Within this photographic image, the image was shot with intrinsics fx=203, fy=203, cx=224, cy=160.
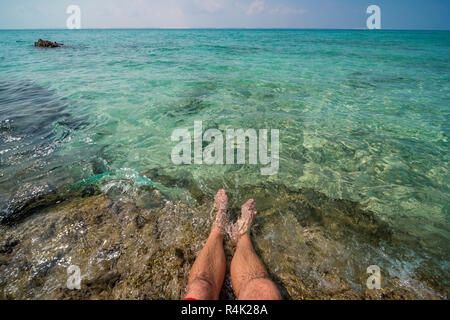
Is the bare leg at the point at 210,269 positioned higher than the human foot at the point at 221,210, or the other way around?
the human foot at the point at 221,210

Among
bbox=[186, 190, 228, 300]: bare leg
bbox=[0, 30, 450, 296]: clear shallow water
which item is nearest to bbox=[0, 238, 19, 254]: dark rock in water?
bbox=[0, 30, 450, 296]: clear shallow water

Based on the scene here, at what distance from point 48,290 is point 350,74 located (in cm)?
1470

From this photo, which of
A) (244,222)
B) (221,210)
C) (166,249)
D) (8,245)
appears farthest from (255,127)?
(8,245)

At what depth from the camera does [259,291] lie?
6.51 ft

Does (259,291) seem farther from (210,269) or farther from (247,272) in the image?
(210,269)

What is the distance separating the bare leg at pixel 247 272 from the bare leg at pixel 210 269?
0.17 meters

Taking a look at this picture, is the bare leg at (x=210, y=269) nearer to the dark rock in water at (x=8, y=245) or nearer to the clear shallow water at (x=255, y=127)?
the clear shallow water at (x=255, y=127)

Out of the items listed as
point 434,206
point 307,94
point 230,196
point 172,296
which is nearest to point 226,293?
point 172,296

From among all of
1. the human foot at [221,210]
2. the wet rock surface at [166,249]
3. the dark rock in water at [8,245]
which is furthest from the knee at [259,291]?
the dark rock in water at [8,245]

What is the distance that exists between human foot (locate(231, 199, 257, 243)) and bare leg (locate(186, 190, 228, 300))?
17 centimetres

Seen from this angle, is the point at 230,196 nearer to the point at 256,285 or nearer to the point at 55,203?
the point at 256,285

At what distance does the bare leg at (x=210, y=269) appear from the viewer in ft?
6.57

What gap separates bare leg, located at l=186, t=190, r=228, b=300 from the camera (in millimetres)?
2002

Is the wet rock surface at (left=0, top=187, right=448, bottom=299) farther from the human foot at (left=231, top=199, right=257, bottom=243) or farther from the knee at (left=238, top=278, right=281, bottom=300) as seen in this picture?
the knee at (left=238, top=278, right=281, bottom=300)
